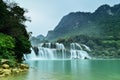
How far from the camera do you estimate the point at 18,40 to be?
29.7 meters

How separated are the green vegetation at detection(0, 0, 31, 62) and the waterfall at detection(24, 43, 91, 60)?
113 feet

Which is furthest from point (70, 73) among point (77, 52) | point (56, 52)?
point (77, 52)

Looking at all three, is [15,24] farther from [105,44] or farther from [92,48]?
[105,44]

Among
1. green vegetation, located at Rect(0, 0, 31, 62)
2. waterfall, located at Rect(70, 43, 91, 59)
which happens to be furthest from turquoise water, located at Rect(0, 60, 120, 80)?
waterfall, located at Rect(70, 43, 91, 59)

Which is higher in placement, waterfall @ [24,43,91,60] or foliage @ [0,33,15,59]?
waterfall @ [24,43,91,60]

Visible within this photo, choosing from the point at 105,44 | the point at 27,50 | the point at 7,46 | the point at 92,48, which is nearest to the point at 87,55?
the point at 92,48

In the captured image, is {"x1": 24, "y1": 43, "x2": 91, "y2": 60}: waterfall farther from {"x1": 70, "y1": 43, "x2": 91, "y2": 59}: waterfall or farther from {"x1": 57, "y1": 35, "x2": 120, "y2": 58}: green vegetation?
{"x1": 57, "y1": 35, "x2": 120, "y2": 58}: green vegetation

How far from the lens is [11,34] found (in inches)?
1137

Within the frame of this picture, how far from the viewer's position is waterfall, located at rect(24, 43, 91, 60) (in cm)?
7293

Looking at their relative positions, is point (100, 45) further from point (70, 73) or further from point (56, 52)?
point (70, 73)

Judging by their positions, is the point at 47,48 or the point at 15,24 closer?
the point at 15,24

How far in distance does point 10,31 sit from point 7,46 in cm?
483

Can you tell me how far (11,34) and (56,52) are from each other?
51827 mm

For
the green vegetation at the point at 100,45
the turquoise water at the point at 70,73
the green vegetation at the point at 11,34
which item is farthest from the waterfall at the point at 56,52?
the turquoise water at the point at 70,73
